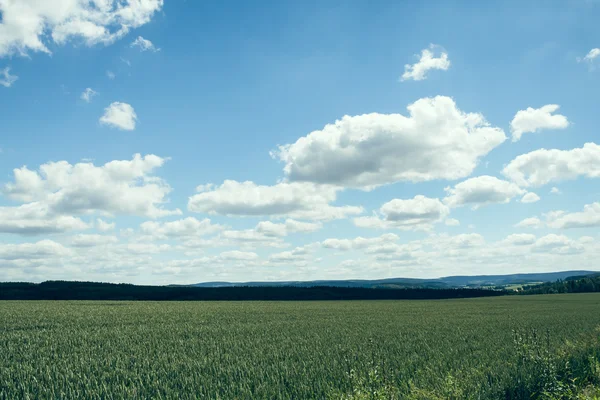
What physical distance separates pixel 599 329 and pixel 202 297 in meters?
87.4

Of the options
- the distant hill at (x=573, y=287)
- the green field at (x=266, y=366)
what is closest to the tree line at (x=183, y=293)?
the distant hill at (x=573, y=287)

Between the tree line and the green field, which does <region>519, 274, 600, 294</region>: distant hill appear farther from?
the green field

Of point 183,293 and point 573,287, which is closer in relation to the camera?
point 183,293

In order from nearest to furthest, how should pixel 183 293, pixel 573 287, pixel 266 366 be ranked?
1. pixel 266 366
2. pixel 183 293
3. pixel 573 287

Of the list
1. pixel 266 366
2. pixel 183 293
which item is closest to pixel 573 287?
pixel 183 293

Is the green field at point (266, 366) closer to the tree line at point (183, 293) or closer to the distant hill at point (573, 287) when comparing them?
the tree line at point (183, 293)

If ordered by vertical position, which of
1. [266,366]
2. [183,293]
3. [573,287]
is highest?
[266,366]

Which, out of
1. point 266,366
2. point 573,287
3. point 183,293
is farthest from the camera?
point 573,287

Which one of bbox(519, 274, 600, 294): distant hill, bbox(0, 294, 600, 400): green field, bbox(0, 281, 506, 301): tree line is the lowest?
bbox(519, 274, 600, 294): distant hill

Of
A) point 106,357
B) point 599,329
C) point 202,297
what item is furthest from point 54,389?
point 202,297

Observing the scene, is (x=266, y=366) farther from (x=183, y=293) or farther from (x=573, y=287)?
(x=573, y=287)

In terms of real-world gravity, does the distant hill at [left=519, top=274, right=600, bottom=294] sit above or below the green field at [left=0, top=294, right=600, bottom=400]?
below

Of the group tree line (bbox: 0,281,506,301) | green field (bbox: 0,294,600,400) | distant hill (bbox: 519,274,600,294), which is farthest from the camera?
distant hill (bbox: 519,274,600,294)

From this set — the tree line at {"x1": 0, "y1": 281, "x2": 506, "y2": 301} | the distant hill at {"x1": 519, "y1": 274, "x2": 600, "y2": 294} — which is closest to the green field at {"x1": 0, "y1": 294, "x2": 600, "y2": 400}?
the tree line at {"x1": 0, "y1": 281, "x2": 506, "y2": 301}
